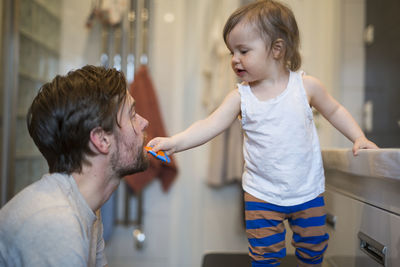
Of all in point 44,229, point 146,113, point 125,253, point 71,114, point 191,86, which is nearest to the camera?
point 44,229

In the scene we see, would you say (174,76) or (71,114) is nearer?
(71,114)

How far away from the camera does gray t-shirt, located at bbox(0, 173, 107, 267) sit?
785mm

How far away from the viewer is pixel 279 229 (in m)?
0.94

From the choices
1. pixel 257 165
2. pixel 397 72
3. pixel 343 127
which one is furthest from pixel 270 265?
pixel 397 72

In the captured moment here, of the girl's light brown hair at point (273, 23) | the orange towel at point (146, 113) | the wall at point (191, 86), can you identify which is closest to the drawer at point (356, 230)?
the girl's light brown hair at point (273, 23)

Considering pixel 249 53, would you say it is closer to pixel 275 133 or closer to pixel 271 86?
pixel 271 86

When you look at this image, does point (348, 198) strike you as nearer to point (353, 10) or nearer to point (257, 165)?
point (257, 165)

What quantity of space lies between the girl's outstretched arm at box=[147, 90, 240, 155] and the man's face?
0.08 metres

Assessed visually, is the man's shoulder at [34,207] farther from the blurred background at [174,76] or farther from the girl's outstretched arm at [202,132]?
the blurred background at [174,76]

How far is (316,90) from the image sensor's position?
3.26ft

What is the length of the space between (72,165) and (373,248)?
2.47 ft

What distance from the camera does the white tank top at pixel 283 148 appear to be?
94 cm

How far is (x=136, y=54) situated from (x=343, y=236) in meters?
1.77

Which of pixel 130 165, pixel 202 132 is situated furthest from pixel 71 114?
pixel 202 132
